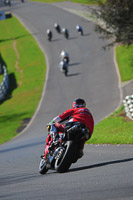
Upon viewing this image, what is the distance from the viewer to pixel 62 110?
33.5 m

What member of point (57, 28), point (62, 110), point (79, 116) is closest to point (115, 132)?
point (79, 116)

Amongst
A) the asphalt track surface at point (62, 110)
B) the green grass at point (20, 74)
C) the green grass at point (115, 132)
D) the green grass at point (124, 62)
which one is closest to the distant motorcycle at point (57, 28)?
the asphalt track surface at point (62, 110)

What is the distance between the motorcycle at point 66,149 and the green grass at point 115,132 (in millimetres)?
4216

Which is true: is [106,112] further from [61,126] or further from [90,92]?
[61,126]

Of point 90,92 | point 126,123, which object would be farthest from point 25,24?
point 126,123

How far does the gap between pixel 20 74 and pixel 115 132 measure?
3545 cm

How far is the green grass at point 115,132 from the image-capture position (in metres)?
15.2

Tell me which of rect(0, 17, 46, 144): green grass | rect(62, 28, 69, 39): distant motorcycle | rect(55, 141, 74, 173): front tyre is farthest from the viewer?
rect(62, 28, 69, 39): distant motorcycle

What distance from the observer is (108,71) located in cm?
4619

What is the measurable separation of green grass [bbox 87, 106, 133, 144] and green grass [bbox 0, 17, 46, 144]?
7.07m

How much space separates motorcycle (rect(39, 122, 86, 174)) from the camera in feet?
32.2

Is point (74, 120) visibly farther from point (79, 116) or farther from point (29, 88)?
point (29, 88)

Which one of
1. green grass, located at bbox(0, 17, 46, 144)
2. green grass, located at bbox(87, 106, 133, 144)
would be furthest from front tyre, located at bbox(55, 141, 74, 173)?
green grass, located at bbox(0, 17, 46, 144)

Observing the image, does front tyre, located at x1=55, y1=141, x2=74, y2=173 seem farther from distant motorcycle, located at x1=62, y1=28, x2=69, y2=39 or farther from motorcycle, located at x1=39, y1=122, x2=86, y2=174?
distant motorcycle, located at x1=62, y1=28, x2=69, y2=39
